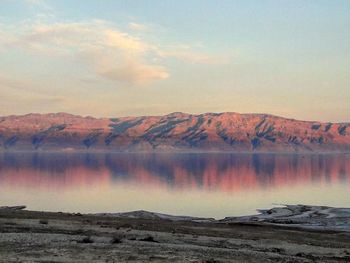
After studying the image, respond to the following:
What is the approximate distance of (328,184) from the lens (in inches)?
4843

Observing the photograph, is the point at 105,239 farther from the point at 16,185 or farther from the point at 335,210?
the point at 16,185

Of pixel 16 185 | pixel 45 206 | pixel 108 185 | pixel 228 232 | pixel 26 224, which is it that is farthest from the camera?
pixel 108 185

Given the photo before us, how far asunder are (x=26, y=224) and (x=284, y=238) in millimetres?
15231

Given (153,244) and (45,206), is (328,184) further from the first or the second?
(153,244)

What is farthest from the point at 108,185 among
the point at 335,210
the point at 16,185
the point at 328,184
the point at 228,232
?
the point at 228,232

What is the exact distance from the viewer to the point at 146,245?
22.2 m

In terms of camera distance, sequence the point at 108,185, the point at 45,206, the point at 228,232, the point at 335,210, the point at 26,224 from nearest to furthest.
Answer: the point at 26,224 < the point at 228,232 < the point at 335,210 < the point at 45,206 < the point at 108,185

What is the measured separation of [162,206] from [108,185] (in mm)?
39128

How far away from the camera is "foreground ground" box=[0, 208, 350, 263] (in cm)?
1881

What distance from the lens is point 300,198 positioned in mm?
91938

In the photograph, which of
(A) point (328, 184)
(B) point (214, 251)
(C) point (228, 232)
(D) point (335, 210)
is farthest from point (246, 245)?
(A) point (328, 184)

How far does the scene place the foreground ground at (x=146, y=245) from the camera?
1881cm

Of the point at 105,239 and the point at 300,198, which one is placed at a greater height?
the point at 105,239

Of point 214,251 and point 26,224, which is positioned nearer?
point 214,251
